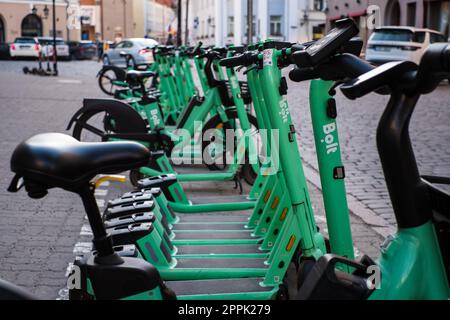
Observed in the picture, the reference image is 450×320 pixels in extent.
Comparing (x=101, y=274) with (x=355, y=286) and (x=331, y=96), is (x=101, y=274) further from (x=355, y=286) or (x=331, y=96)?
(x=331, y=96)

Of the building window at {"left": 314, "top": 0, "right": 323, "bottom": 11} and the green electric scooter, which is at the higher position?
the building window at {"left": 314, "top": 0, "right": 323, "bottom": 11}

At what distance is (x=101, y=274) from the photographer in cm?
230

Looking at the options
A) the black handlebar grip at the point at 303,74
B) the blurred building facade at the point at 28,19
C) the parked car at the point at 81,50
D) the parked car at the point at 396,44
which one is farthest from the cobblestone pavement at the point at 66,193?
the blurred building facade at the point at 28,19

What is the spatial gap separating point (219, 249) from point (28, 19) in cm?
5796

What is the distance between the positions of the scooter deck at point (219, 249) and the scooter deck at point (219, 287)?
1.37ft

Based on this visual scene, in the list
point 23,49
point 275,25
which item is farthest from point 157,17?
point 275,25

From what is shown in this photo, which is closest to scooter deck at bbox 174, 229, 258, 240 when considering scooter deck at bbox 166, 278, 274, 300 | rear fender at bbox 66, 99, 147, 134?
scooter deck at bbox 166, 278, 274, 300

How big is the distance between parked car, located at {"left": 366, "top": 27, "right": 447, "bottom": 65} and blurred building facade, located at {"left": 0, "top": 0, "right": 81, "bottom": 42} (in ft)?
127

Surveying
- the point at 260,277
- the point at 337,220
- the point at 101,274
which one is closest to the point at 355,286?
the point at 101,274

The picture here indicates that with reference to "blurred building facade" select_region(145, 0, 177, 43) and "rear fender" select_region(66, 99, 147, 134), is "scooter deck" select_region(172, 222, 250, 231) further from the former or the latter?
"blurred building facade" select_region(145, 0, 177, 43)

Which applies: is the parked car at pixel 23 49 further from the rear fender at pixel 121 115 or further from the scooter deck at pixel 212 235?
the scooter deck at pixel 212 235

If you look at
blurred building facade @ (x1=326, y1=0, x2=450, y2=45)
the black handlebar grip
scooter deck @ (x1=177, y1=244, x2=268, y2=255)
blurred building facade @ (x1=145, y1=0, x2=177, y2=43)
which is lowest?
scooter deck @ (x1=177, y1=244, x2=268, y2=255)

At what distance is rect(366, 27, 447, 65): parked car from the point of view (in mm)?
20959

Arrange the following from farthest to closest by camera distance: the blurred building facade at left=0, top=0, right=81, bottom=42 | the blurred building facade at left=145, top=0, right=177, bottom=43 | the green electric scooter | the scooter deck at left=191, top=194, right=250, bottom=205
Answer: the blurred building facade at left=145, top=0, right=177, bottom=43 < the blurred building facade at left=0, top=0, right=81, bottom=42 < the scooter deck at left=191, top=194, right=250, bottom=205 < the green electric scooter
